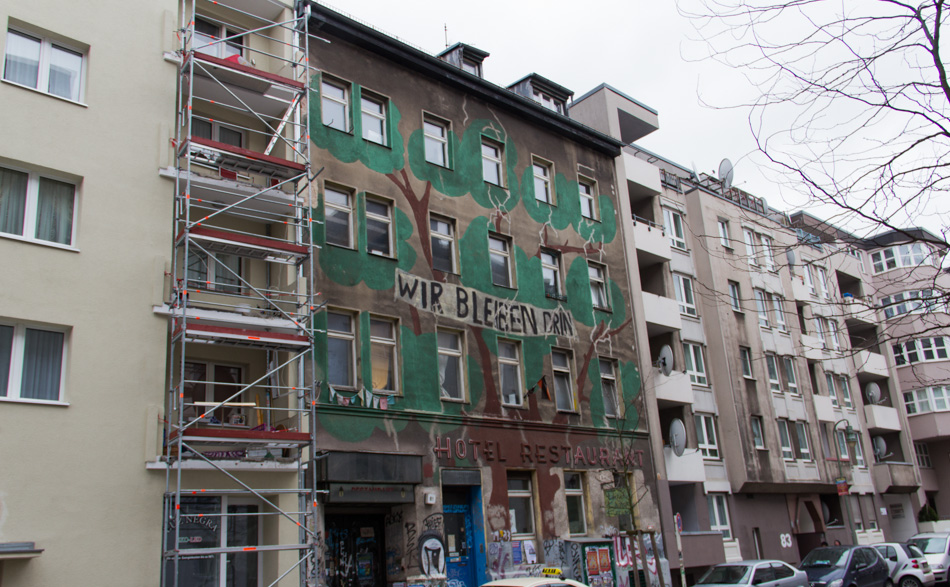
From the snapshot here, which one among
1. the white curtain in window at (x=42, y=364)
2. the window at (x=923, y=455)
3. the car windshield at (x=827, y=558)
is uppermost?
the white curtain in window at (x=42, y=364)

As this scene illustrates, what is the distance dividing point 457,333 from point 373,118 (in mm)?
6292

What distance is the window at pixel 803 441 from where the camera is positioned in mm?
34938

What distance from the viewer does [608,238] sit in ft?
94.9

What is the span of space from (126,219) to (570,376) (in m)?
14.2

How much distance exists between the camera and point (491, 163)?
25.8 m

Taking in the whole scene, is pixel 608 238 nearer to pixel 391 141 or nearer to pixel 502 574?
pixel 391 141

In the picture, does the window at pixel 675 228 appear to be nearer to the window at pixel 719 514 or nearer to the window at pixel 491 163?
the window at pixel 719 514

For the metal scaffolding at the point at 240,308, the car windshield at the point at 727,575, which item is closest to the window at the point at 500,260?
the metal scaffolding at the point at 240,308

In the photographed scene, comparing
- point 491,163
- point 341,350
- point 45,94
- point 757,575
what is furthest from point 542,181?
point 45,94

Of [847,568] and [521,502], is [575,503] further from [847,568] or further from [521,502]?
[847,568]

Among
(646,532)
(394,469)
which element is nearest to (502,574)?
(394,469)

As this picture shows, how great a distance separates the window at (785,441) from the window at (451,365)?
17535 millimetres

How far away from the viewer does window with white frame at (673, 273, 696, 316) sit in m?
32.2

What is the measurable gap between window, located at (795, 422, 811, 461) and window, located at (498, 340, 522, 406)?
55.6 ft
